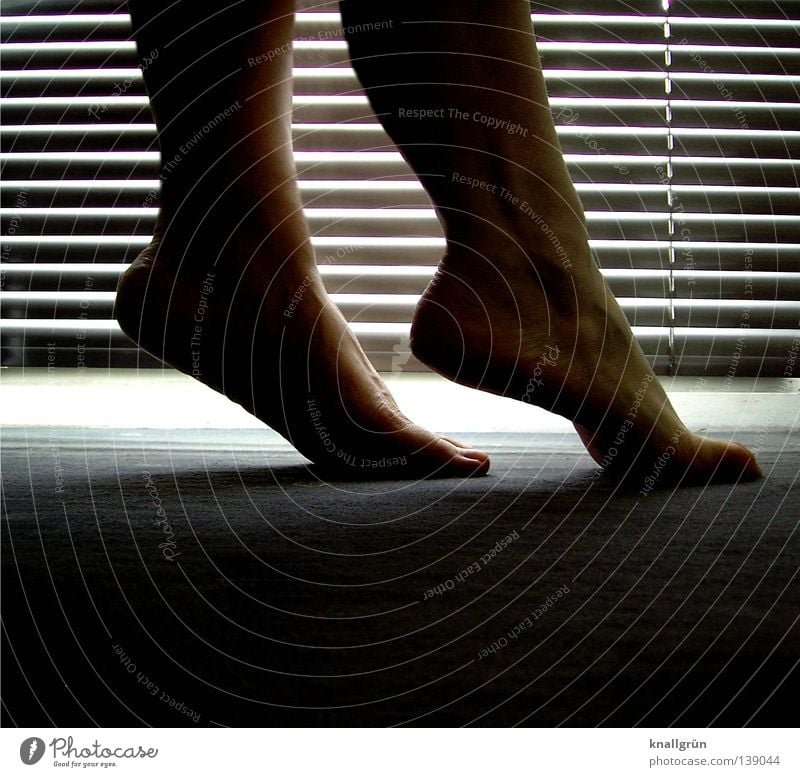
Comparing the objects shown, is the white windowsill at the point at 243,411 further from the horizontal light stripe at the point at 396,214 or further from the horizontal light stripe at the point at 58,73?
the horizontal light stripe at the point at 58,73

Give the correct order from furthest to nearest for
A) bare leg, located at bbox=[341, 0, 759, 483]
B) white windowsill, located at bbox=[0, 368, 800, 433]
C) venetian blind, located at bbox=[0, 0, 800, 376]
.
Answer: venetian blind, located at bbox=[0, 0, 800, 376] → white windowsill, located at bbox=[0, 368, 800, 433] → bare leg, located at bbox=[341, 0, 759, 483]

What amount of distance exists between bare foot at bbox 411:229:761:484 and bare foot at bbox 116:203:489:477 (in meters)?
0.08

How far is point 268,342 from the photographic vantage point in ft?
2.09

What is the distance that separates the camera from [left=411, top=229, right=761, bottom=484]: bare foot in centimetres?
59

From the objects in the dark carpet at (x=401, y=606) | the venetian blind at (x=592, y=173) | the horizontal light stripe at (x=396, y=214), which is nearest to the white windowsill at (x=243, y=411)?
the venetian blind at (x=592, y=173)

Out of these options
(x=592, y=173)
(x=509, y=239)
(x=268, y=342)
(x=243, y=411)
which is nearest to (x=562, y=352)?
(x=509, y=239)

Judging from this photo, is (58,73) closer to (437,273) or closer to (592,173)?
(592,173)

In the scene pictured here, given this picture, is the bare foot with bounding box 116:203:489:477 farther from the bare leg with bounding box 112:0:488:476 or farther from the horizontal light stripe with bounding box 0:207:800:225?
the horizontal light stripe with bounding box 0:207:800:225

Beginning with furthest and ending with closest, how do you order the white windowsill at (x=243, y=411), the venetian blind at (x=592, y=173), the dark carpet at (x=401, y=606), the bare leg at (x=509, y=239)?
1. the venetian blind at (x=592, y=173)
2. the white windowsill at (x=243, y=411)
3. the bare leg at (x=509, y=239)
4. the dark carpet at (x=401, y=606)

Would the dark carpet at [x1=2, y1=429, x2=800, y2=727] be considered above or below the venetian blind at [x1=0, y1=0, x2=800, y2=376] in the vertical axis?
below

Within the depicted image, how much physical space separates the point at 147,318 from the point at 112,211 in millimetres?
698

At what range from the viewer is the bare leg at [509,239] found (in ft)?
1.89

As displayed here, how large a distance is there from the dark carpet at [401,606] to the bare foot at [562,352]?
51mm

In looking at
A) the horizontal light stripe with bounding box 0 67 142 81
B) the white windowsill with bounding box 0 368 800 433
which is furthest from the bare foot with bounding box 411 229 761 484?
the horizontal light stripe with bounding box 0 67 142 81
